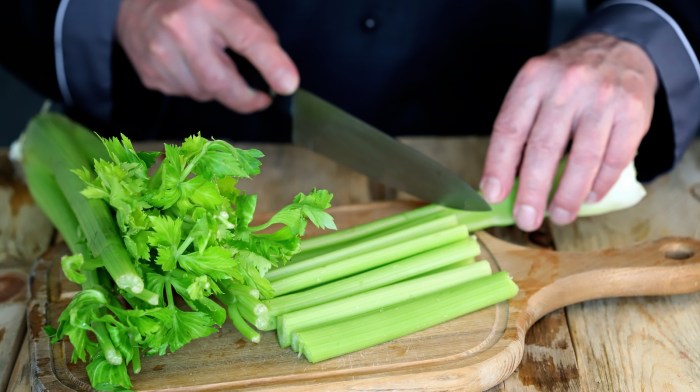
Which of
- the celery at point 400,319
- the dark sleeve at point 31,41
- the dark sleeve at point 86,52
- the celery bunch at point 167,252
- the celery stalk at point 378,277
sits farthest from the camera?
the dark sleeve at point 31,41

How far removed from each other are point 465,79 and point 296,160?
28.2 inches

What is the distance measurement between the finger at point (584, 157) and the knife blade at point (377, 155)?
214mm

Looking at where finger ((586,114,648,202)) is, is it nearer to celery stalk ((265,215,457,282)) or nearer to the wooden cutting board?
the wooden cutting board

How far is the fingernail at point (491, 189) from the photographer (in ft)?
7.02

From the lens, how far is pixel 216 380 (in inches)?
65.0

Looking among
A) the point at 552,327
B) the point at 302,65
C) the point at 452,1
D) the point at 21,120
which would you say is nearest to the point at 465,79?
the point at 452,1

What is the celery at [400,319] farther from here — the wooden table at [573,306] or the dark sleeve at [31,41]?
the dark sleeve at [31,41]

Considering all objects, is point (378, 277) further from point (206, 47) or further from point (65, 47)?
point (65, 47)

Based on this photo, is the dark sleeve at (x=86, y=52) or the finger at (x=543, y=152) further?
the dark sleeve at (x=86, y=52)

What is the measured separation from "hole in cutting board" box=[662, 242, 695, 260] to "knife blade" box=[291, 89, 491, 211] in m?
0.44

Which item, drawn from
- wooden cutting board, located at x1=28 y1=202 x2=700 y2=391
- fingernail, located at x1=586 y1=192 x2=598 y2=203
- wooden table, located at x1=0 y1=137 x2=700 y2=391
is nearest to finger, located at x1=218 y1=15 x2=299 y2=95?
wooden table, located at x1=0 y1=137 x2=700 y2=391

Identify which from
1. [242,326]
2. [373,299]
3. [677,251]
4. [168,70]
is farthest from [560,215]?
[168,70]

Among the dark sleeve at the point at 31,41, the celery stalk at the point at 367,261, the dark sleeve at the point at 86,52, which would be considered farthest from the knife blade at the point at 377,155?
the dark sleeve at the point at 31,41

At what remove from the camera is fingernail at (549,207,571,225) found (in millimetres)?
2174
